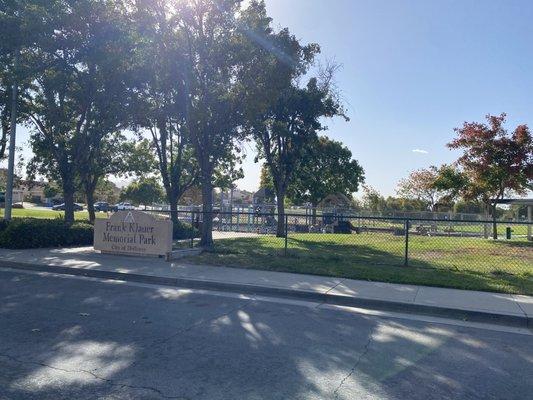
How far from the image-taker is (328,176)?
163 ft

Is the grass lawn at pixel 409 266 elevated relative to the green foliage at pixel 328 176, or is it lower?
lower

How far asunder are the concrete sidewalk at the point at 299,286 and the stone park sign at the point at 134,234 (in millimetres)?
377

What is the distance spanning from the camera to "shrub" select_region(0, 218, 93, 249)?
1476 centimetres

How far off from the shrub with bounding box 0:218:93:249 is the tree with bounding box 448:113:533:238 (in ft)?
68.1

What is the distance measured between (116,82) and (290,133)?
973cm

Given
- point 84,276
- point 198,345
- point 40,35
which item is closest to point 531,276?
point 198,345

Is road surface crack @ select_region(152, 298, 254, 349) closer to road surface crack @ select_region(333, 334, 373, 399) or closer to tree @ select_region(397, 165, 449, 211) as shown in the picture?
road surface crack @ select_region(333, 334, 373, 399)

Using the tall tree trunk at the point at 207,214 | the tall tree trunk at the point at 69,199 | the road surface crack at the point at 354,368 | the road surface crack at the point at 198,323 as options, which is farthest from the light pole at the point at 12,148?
the road surface crack at the point at 354,368

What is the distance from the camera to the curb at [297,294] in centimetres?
751

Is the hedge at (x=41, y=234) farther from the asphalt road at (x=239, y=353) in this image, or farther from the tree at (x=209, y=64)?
the asphalt road at (x=239, y=353)

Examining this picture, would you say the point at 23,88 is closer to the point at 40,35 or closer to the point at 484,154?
the point at 40,35

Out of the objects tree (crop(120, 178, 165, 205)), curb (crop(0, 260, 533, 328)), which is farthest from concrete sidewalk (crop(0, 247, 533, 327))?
tree (crop(120, 178, 165, 205))

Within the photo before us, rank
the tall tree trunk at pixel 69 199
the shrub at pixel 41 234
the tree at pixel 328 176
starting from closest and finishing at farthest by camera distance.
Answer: the shrub at pixel 41 234 < the tall tree trunk at pixel 69 199 < the tree at pixel 328 176

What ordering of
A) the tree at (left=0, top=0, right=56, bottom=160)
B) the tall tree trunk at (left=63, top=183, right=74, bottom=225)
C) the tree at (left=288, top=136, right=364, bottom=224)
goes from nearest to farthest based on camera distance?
the tree at (left=0, top=0, right=56, bottom=160) → the tall tree trunk at (left=63, top=183, right=74, bottom=225) → the tree at (left=288, top=136, right=364, bottom=224)
